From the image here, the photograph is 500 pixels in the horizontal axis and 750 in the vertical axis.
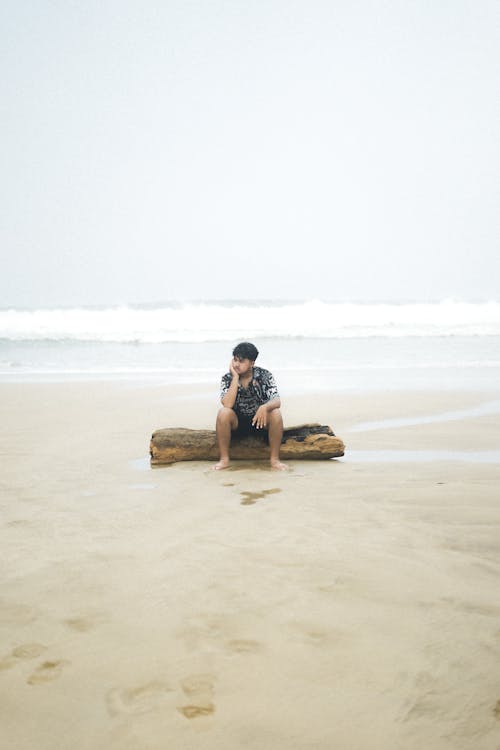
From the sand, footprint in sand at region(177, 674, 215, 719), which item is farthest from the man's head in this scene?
footprint in sand at region(177, 674, 215, 719)

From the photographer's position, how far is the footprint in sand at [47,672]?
221cm

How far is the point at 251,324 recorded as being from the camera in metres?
30.2

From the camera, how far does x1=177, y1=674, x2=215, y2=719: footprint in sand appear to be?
2.04 metres

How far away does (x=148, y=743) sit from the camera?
6.26 ft

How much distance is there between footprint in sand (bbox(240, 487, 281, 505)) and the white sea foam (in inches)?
737

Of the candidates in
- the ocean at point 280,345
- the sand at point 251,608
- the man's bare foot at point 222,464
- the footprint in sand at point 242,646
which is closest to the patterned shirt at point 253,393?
the man's bare foot at point 222,464

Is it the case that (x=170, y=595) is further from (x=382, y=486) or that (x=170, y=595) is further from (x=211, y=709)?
(x=382, y=486)

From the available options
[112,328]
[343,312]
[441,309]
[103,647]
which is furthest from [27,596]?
[441,309]

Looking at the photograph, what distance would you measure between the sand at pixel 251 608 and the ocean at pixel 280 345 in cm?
635

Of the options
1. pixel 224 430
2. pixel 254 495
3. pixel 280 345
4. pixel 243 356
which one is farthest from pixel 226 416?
pixel 280 345

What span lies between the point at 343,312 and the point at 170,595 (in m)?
31.9

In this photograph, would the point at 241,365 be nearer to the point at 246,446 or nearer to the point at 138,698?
the point at 246,446

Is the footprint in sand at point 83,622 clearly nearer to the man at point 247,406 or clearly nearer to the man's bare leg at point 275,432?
the man at point 247,406

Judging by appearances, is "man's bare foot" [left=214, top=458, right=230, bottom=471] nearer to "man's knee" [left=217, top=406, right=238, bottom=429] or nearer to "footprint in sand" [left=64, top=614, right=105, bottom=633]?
"man's knee" [left=217, top=406, right=238, bottom=429]
